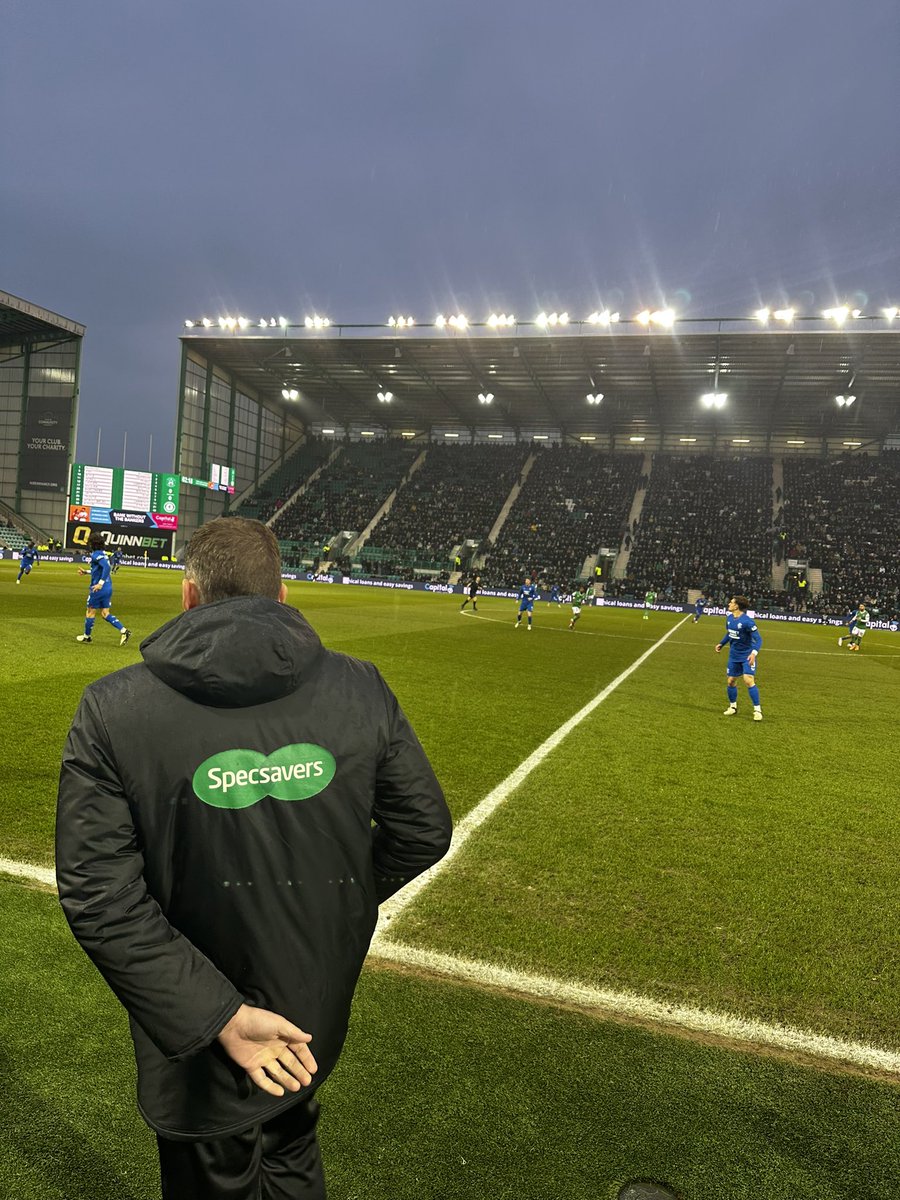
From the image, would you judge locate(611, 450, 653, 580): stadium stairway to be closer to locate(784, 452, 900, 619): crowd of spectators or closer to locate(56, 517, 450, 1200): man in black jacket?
locate(784, 452, 900, 619): crowd of spectators

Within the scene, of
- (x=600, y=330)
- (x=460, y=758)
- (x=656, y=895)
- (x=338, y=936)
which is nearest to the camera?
(x=338, y=936)

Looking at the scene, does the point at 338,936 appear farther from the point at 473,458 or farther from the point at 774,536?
the point at 473,458

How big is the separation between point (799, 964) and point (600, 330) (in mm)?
50952

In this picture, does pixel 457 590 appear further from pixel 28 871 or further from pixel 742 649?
pixel 28 871

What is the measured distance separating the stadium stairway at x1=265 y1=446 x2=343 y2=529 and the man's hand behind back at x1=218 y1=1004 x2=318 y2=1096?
210 feet

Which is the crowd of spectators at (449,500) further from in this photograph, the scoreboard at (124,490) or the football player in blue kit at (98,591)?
the football player in blue kit at (98,591)

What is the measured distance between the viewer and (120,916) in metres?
1.57

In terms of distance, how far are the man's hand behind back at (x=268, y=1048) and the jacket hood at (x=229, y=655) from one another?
0.73 meters

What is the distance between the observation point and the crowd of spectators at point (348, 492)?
63.0 meters

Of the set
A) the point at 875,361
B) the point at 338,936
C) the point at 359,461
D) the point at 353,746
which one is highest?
the point at 875,361

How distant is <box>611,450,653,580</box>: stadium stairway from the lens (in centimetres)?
5381

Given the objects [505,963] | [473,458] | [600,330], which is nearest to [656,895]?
[505,963]

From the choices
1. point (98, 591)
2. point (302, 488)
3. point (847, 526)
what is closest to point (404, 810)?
point (98, 591)

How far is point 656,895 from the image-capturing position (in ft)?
15.2
